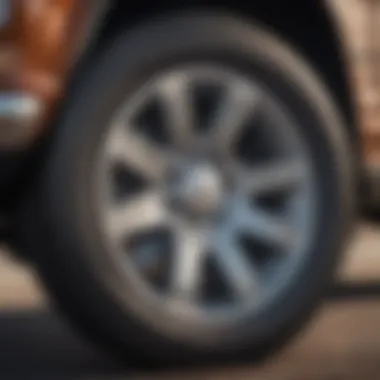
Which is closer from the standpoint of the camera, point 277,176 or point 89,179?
point 89,179

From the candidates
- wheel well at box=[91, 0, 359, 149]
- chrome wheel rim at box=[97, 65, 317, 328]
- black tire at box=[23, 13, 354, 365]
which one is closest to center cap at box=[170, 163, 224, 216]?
chrome wheel rim at box=[97, 65, 317, 328]

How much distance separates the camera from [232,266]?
4402mm

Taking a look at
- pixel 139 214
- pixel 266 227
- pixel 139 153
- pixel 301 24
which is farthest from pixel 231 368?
pixel 301 24

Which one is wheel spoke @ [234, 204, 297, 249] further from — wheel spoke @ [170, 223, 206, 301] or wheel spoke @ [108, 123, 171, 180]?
wheel spoke @ [108, 123, 171, 180]

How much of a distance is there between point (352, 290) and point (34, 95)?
2.61 m

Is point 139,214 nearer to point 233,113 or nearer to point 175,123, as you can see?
point 175,123

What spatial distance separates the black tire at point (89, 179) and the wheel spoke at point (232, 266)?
0.10m

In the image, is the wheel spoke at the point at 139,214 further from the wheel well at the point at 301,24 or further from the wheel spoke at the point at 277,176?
the wheel well at the point at 301,24

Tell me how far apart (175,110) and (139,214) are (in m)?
0.30

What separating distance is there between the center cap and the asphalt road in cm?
45

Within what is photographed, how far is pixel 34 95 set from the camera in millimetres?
4145

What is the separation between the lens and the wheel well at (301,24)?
444 cm

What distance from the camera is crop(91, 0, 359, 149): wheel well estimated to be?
444 cm

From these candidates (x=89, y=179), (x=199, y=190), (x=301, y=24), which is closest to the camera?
(x=89, y=179)
